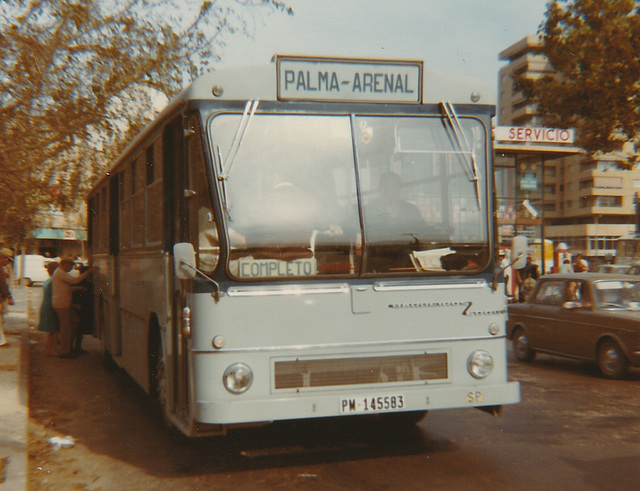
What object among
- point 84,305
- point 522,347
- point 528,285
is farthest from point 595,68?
point 84,305

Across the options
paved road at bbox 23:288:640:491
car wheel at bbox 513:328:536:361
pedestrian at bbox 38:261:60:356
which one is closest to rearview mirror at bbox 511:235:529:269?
paved road at bbox 23:288:640:491

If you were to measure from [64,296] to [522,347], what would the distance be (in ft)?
25.4

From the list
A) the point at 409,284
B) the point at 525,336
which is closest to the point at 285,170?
the point at 409,284

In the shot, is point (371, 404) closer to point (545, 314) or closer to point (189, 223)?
point (189, 223)

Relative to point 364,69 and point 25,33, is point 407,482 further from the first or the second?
point 25,33

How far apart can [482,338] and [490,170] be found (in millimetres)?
1288

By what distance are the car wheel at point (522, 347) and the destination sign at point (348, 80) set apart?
756cm

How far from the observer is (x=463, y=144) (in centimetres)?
612

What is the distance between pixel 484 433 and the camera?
7324 mm

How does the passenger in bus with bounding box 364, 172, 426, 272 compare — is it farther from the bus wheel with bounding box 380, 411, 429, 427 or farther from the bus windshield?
the bus wheel with bounding box 380, 411, 429, 427

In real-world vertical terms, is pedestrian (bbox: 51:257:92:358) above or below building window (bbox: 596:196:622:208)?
below

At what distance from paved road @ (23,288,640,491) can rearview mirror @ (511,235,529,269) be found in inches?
60.8

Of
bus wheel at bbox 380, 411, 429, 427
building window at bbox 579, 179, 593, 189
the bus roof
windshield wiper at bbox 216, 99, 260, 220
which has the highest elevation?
building window at bbox 579, 179, 593, 189

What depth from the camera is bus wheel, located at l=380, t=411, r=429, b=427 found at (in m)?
7.38
